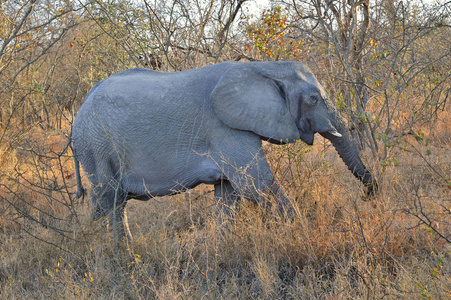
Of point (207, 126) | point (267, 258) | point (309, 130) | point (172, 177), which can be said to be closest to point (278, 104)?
point (309, 130)

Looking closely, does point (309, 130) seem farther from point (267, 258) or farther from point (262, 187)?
point (267, 258)

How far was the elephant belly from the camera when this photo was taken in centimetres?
399

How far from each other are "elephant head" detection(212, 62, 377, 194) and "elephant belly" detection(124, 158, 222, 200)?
1.47 ft

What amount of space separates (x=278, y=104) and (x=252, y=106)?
0.23 meters

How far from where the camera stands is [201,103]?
4027 mm

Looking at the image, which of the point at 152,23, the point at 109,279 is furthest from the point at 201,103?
the point at 152,23

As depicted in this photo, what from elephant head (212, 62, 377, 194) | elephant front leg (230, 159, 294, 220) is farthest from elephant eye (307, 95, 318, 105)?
elephant front leg (230, 159, 294, 220)

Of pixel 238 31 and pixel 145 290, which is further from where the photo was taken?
pixel 238 31

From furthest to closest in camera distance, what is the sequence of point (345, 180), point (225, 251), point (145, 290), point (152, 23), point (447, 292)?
point (152, 23), point (345, 180), point (225, 251), point (145, 290), point (447, 292)

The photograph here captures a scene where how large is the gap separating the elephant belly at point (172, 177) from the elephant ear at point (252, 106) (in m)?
0.44

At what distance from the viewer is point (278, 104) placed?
12.9 ft

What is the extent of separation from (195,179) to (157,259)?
0.77 m

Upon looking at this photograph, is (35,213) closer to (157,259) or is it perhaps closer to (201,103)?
(157,259)

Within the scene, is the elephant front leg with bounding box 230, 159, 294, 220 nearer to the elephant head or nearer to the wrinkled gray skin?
the wrinkled gray skin
